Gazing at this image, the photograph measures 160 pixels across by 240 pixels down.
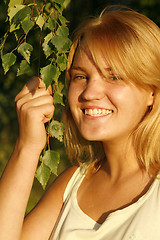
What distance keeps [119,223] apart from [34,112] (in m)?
0.69

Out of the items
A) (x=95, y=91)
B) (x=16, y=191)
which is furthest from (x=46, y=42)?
(x=16, y=191)

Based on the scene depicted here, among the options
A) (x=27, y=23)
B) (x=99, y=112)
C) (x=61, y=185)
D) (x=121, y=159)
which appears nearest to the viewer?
(x=27, y=23)

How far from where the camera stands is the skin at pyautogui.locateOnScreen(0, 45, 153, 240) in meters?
2.21

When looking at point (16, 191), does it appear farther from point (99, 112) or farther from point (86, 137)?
point (99, 112)

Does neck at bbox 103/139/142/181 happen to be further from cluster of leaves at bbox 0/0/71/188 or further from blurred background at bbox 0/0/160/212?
blurred background at bbox 0/0/160/212

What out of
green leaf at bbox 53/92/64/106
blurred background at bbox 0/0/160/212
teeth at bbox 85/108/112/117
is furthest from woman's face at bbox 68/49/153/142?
blurred background at bbox 0/0/160/212

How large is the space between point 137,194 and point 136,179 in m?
0.09

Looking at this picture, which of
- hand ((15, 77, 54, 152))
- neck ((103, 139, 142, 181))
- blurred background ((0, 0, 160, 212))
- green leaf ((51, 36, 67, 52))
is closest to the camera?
green leaf ((51, 36, 67, 52))

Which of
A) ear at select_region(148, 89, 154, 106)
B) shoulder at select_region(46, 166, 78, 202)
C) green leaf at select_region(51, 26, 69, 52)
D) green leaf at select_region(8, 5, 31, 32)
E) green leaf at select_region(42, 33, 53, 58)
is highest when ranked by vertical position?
green leaf at select_region(8, 5, 31, 32)

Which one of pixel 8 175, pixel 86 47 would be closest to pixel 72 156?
pixel 8 175

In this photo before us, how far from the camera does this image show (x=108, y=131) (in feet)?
7.42

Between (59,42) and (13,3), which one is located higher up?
(13,3)

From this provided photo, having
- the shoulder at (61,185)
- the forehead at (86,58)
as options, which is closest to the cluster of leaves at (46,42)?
the forehead at (86,58)

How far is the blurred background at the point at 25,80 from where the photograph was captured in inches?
241
